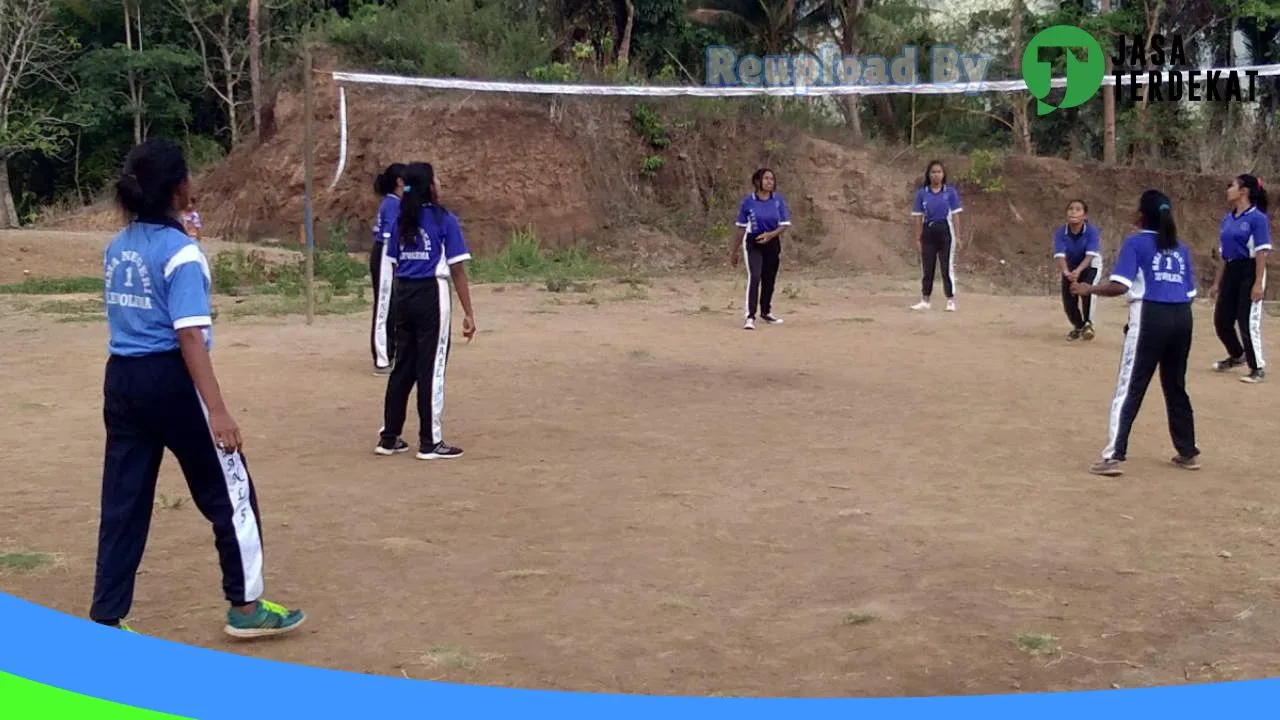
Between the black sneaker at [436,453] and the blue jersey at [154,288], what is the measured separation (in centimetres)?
343

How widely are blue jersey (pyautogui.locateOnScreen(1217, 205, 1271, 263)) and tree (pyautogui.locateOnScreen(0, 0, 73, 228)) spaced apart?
1039 inches

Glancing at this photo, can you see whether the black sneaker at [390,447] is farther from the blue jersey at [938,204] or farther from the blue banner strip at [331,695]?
the blue jersey at [938,204]

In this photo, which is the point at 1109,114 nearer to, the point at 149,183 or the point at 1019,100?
the point at 1019,100

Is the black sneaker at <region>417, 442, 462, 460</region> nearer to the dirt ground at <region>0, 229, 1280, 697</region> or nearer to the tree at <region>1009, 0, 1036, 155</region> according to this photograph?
the dirt ground at <region>0, 229, 1280, 697</region>

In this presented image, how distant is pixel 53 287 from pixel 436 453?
12347 mm

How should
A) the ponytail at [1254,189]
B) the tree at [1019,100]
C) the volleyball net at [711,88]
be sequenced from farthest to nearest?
1. the tree at [1019,100]
2. the volleyball net at [711,88]
3. the ponytail at [1254,189]

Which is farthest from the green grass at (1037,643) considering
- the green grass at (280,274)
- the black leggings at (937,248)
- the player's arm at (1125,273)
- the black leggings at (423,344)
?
the green grass at (280,274)

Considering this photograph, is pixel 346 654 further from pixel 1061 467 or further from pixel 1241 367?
pixel 1241 367

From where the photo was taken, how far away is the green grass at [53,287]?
17688mm

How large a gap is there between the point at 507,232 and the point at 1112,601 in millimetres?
19756

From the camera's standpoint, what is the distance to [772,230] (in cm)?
1448

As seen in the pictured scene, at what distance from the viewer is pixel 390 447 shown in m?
8.03
